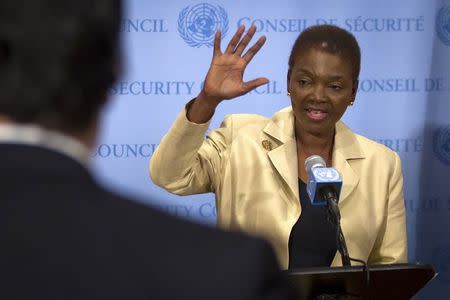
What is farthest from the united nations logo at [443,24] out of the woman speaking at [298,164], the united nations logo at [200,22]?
the woman speaking at [298,164]

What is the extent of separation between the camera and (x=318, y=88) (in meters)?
2.39

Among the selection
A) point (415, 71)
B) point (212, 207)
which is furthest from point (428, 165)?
point (212, 207)

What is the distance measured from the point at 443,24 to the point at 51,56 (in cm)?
300

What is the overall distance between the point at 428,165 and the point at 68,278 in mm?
3023

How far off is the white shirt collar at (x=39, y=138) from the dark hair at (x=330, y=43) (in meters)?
1.77

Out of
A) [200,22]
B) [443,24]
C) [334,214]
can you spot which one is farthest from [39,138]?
[443,24]

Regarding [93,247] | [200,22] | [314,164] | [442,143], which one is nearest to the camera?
[93,247]

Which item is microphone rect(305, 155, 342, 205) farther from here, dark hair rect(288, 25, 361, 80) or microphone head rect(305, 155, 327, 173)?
dark hair rect(288, 25, 361, 80)

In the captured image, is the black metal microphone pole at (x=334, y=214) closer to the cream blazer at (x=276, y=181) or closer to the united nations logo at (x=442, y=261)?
the cream blazer at (x=276, y=181)

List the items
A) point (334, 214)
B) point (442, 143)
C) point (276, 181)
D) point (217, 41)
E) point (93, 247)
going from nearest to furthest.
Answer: point (93, 247)
point (334, 214)
point (217, 41)
point (276, 181)
point (442, 143)

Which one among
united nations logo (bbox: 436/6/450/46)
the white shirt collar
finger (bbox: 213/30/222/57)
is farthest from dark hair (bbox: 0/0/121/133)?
united nations logo (bbox: 436/6/450/46)

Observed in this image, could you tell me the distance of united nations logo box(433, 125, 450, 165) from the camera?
3.46 m

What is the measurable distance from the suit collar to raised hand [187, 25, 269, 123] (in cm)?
28

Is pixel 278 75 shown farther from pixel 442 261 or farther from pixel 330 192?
pixel 330 192
